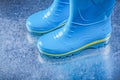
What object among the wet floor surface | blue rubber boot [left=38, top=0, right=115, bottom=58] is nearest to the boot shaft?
blue rubber boot [left=38, top=0, right=115, bottom=58]

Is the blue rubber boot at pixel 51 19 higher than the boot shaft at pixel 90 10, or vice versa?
the boot shaft at pixel 90 10

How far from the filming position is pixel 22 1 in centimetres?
122

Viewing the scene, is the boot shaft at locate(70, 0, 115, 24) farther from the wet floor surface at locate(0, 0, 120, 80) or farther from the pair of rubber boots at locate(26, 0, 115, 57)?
the wet floor surface at locate(0, 0, 120, 80)

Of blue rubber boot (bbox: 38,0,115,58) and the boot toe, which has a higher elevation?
blue rubber boot (bbox: 38,0,115,58)

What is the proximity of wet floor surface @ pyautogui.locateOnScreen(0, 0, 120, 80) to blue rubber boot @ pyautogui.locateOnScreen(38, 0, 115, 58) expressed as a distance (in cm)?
3

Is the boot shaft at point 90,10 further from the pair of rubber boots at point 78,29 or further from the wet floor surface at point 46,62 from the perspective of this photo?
the wet floor surface at point 46,62

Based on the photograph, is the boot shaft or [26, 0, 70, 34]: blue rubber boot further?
[26, 0, 70, 34]: blue rubber boot

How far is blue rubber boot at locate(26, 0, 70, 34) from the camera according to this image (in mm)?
955

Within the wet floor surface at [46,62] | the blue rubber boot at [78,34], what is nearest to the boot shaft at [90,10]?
the blue rubber boot at [78,34]

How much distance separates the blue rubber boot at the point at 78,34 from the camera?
2.88 feet

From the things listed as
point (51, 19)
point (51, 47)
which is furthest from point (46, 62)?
point (51, 19)

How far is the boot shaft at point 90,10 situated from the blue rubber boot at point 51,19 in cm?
10

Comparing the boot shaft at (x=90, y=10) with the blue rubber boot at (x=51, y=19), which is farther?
the blue rubber boot at (x=51, y=19)

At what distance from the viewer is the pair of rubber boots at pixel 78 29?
855 mm
